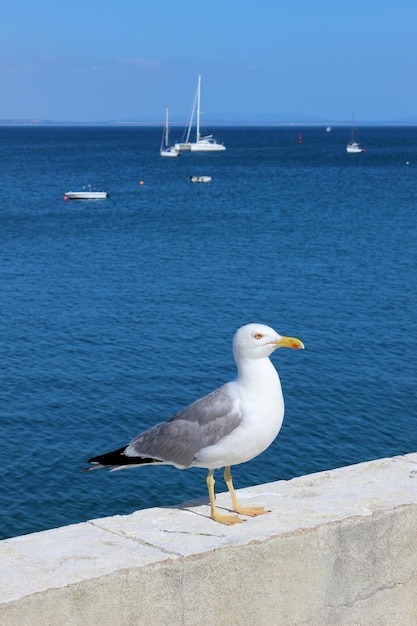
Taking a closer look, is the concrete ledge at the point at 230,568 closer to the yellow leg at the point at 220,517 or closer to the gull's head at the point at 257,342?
the yellow leg at the point at 220,517

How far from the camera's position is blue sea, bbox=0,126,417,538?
20.3 metres

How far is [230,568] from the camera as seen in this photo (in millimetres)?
5277

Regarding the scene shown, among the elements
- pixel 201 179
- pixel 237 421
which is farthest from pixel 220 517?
pixel 201 179

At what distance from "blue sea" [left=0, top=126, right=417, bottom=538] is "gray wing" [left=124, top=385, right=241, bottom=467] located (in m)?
11.6

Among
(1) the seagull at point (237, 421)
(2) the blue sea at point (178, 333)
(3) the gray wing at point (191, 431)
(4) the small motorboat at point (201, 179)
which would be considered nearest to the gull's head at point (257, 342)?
(1) the seagull at point (237, 421)

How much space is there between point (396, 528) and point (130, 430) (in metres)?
17.0

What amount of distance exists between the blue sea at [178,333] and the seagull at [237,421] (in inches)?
461

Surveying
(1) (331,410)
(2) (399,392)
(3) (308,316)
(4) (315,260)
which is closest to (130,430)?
(1) (331,410)

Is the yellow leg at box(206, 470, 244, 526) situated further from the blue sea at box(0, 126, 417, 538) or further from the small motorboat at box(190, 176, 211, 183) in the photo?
the small motorboat at box(190, 176, 211, 183)

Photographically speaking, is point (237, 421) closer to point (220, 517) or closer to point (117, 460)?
point (220, 517)

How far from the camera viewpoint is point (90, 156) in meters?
158

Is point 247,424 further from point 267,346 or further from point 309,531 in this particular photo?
point 309,531

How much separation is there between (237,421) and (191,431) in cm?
39

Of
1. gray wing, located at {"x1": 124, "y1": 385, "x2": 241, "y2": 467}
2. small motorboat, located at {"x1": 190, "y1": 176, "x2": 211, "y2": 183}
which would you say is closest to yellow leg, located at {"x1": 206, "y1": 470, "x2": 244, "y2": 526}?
gray wing, located at {"x1": 124, "y1": 385, "x2": 241, "y2": 467}
